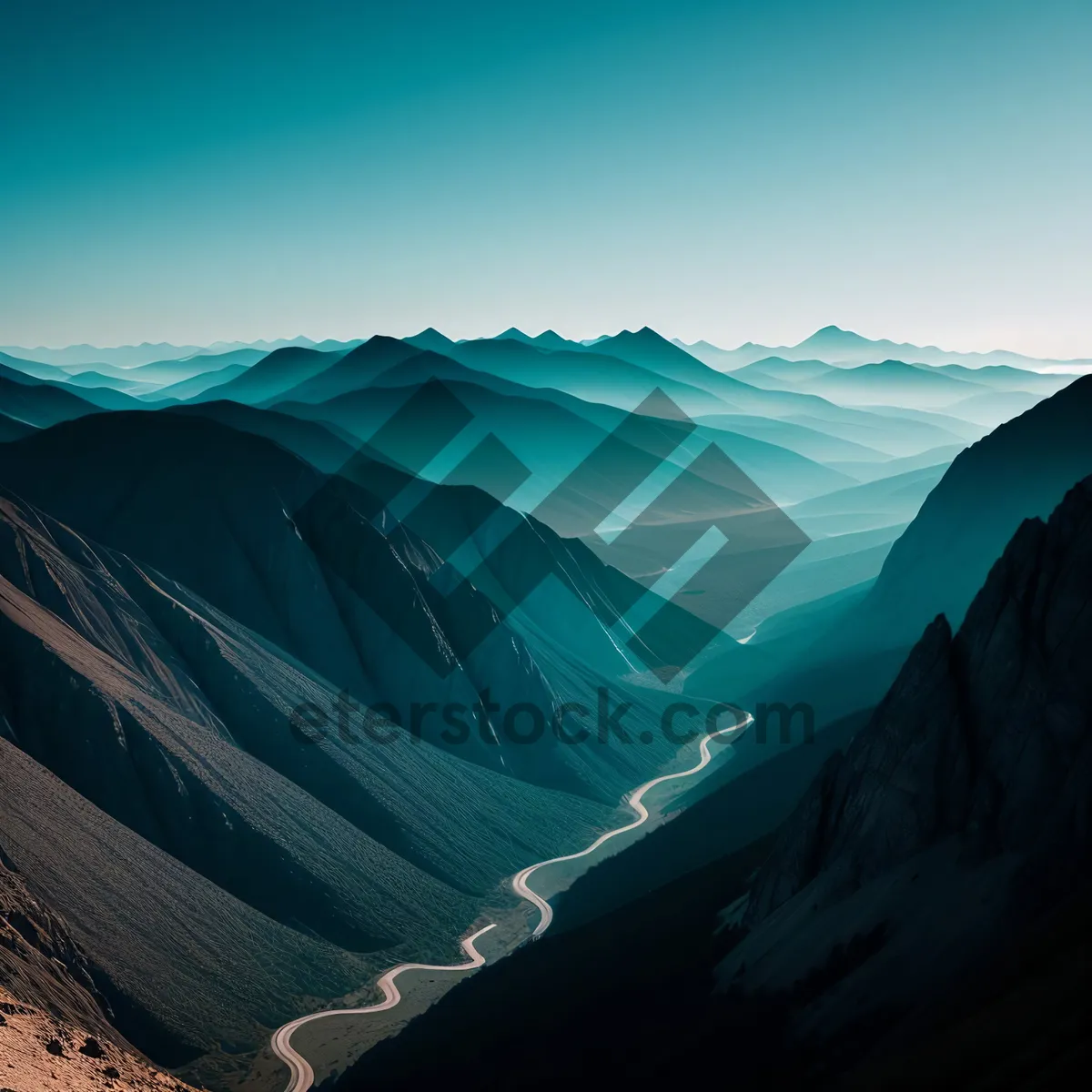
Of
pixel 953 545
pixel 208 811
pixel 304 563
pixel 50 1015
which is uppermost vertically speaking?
pixel 304 563

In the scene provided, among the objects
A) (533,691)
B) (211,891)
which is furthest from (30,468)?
(211,891)

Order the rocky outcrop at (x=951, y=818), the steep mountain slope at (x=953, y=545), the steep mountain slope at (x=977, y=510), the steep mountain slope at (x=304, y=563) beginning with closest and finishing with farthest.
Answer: the rocky outcrop at (x=951, y=818) → the steep mountain slope at (x=304, y=563) → the steep mountain slope at (x=953, y=545) → the steep mountain slope at (x=977, y=510)

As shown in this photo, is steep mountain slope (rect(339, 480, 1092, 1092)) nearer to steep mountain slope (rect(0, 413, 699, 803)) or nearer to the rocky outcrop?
the rocky outcrop

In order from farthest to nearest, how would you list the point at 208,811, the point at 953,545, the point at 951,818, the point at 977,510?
the point at 953,545, the point at 977,510, the point at 208,811, the point at 951,818

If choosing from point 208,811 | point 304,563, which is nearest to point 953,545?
point 304,563

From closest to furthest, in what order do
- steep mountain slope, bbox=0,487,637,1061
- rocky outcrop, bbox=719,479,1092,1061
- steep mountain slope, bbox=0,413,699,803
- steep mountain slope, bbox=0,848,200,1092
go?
steep mountain slope, bbox=0,848,200,1092, rocky outcrop, bbox=719,479,1092,1061, steep mountain slope, bbox=0,487,637,1061, steep mountain slope, bbox=0,413,699,803

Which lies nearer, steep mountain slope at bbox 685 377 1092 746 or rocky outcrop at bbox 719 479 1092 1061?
rocky outcrop at bbox 719 479 1092 1061

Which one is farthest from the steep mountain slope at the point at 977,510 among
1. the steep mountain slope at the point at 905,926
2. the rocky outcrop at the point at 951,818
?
the steep mountain slope at the point at 905,926

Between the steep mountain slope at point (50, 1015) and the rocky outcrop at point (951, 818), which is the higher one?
the rocky outcrop at point (951, 818)

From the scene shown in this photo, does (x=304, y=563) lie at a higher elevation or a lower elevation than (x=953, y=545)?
higher

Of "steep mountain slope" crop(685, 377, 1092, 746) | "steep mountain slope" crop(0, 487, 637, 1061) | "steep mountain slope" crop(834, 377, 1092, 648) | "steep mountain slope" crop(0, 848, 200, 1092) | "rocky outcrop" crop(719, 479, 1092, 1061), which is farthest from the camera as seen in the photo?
"steep mountain slope" crop(834, 377, 1092, 648)

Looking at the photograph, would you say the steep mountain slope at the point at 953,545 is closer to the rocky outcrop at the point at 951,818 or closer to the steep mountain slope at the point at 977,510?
the steep mountain slope at the point at 977,510

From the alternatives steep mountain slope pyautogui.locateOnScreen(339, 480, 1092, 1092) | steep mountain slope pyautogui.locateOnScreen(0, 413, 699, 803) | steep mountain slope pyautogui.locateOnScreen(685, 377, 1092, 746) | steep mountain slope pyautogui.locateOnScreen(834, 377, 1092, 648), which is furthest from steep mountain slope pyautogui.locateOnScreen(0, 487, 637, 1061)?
steep mountain slope pyautogui.locateOnScreen(834, 377, 1092, 648)

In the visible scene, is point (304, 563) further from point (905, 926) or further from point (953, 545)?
point (905, 926)
